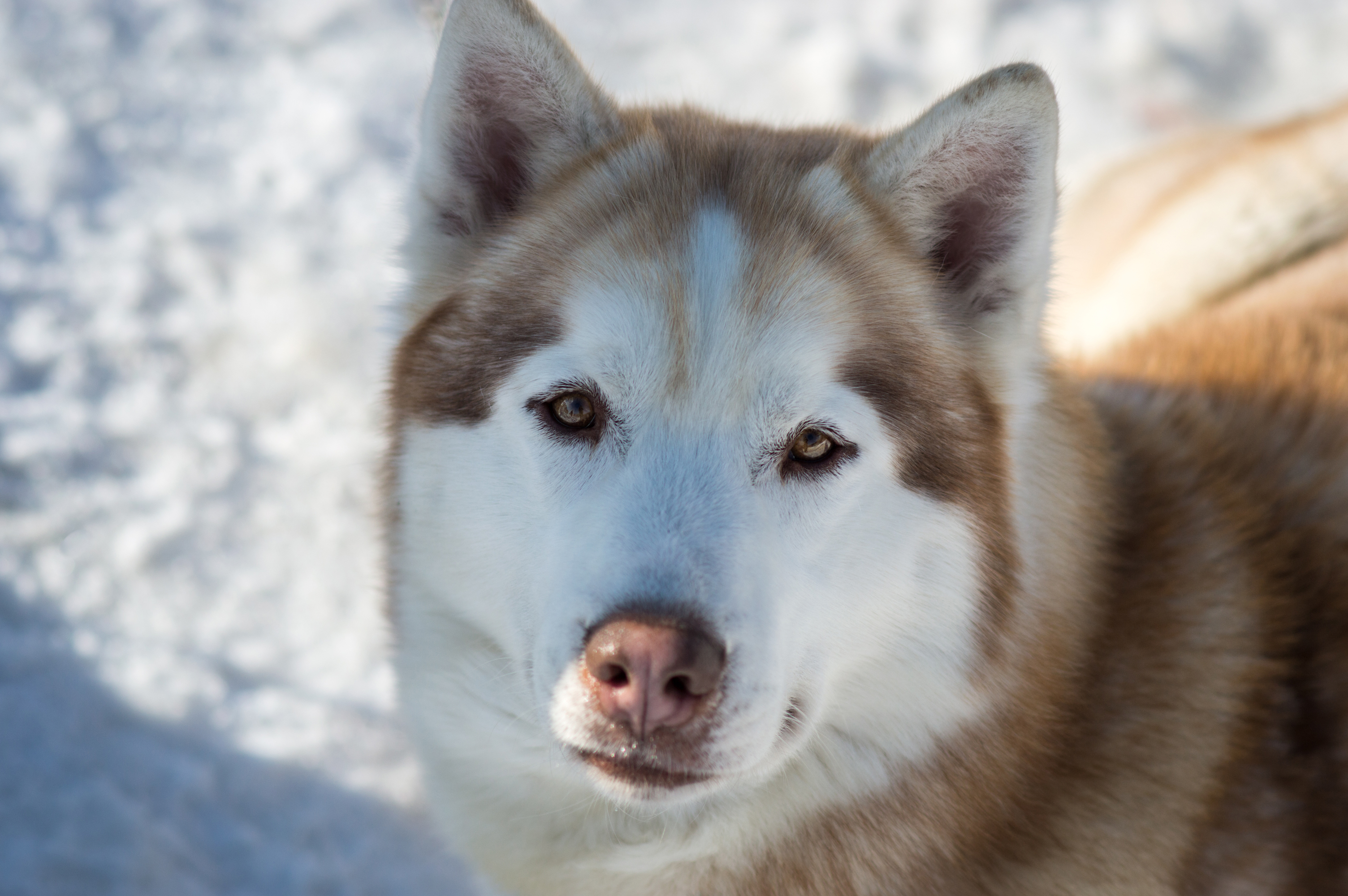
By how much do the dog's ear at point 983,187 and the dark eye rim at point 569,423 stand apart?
2.34 ft

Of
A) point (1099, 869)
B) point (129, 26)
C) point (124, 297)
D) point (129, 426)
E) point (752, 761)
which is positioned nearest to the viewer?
point (752, 761)

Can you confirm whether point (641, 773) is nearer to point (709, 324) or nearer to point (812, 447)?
point (812, 447)

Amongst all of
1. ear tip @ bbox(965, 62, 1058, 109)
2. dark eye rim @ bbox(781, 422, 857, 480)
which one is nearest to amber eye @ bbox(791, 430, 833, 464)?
dark eye rim @ bbox(781, 422, 857, 480)

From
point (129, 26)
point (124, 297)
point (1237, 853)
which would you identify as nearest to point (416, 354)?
point (1237, 853)

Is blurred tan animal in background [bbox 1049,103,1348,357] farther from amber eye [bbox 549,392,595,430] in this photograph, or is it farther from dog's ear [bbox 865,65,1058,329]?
amber eye [bbox 549,392,595,430]

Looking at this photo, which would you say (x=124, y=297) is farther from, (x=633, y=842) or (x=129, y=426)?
(x=633, y=842)

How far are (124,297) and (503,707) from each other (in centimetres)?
289

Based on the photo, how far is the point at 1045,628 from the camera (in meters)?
2.16

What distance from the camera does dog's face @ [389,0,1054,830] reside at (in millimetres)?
1839

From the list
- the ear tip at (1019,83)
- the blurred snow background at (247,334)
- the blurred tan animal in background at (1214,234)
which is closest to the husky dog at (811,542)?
the ear tip at (1019,83)

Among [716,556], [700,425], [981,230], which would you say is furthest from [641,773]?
[981,230]

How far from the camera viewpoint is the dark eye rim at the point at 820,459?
1.99 meters

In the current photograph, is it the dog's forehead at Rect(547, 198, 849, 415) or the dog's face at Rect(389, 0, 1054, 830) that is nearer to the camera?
the dog's face at Rect(389, 0, 1054, 830)

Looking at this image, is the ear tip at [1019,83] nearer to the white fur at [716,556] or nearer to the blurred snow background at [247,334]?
the white fur at [716,556]
